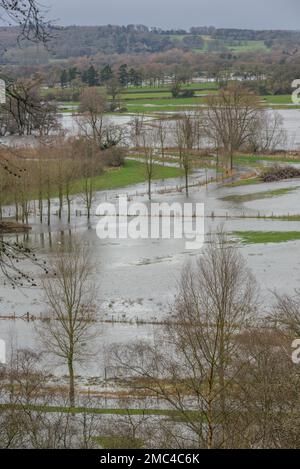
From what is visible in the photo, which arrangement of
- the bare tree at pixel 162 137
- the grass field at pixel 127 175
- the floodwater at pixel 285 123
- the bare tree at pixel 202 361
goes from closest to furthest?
the bare tree at pixel 202 361
the grass field at pixel 127 175
the bare tree at pixel 162 137
the floodwater at pixel 285 123

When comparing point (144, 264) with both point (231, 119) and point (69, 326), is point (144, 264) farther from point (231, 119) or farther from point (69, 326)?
point (231, 119)

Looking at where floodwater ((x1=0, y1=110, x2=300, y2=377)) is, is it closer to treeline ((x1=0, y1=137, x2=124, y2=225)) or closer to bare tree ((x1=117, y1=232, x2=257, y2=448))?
treeline ((x1=0, y1=137, x2=124, y2=225))

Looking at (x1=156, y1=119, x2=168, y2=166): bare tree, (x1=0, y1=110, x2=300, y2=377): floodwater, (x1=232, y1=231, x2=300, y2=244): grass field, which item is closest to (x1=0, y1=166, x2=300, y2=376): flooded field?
(x1=0, y1=110, x2=300, y2=377): floodwater

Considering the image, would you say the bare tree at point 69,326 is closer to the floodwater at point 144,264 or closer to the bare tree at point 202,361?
the floodwater at point 144,264

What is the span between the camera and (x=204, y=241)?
3431cm

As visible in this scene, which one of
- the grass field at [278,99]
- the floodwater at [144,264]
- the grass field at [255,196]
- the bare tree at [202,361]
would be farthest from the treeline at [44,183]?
the grass field at [278,99]

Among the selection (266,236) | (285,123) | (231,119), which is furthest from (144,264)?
(285,123)

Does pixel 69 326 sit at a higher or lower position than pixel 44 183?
higher

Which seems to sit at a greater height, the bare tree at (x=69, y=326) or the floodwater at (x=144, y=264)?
the bare tree at (x=69, y=326)

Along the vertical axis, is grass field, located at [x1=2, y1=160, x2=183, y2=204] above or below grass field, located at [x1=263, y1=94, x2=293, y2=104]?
below

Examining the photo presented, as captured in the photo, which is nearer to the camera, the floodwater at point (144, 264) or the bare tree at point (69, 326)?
the bare tree at point (69, 326)
